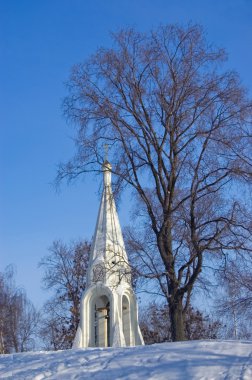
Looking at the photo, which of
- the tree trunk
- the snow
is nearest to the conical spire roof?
the tree trunk

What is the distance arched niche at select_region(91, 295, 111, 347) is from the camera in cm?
1967

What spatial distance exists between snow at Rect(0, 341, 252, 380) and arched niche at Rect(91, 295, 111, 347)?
8.49m

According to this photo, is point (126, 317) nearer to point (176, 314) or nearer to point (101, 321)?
point (101, 321)

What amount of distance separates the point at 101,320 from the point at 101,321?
0.03 m

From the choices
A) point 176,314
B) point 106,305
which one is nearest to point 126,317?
point 106,305

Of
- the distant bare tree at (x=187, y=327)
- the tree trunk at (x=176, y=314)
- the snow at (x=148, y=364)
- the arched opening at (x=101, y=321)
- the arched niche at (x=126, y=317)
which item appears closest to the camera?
the snow at (x=148, y=364)

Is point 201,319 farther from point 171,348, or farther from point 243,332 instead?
point 171,348

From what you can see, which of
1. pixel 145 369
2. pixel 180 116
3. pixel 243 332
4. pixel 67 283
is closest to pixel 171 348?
pixel 145 369

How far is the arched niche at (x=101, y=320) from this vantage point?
1967 cm

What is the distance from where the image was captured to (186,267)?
14.5m

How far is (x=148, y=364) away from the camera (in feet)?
31.1

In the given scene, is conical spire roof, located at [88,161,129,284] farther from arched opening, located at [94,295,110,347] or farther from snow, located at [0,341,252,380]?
snow, located at [0,341,252,380]

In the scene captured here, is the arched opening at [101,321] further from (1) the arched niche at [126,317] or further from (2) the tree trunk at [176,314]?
(2) the tree trunk at [176,314]

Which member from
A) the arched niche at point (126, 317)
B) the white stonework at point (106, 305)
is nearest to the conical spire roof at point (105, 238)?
the white stonework at point (106, 305)
